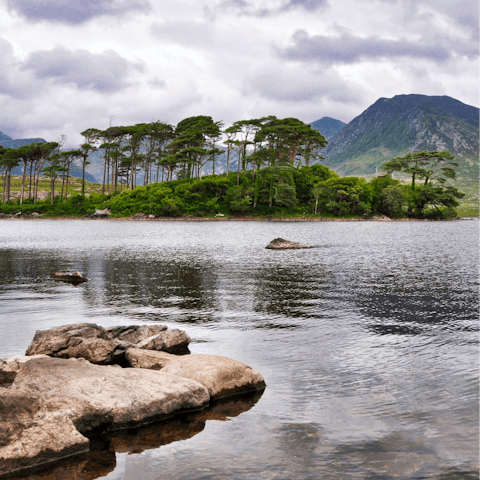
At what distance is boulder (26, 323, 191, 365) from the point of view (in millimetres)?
12898

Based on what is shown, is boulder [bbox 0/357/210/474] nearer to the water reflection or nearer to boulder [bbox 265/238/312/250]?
the water reflection

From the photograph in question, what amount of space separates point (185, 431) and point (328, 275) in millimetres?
24094

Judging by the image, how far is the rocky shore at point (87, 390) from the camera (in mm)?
8039

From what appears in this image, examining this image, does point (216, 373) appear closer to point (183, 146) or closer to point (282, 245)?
point (282, 245)

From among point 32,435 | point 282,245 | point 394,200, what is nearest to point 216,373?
point 32,435

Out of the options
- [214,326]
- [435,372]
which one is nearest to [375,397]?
[435,372]

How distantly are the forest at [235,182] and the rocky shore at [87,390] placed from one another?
130526 millimetres

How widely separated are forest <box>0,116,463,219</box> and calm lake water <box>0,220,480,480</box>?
4512 inches

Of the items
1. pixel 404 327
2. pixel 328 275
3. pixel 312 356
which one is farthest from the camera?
pixel 328 275

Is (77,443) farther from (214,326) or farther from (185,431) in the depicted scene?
(214,326)

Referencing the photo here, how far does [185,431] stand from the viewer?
9258 mm

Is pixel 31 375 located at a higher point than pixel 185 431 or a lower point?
higher

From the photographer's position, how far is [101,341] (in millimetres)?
13094

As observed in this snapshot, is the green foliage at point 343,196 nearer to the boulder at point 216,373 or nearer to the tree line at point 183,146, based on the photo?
the tree line at point 183,146
